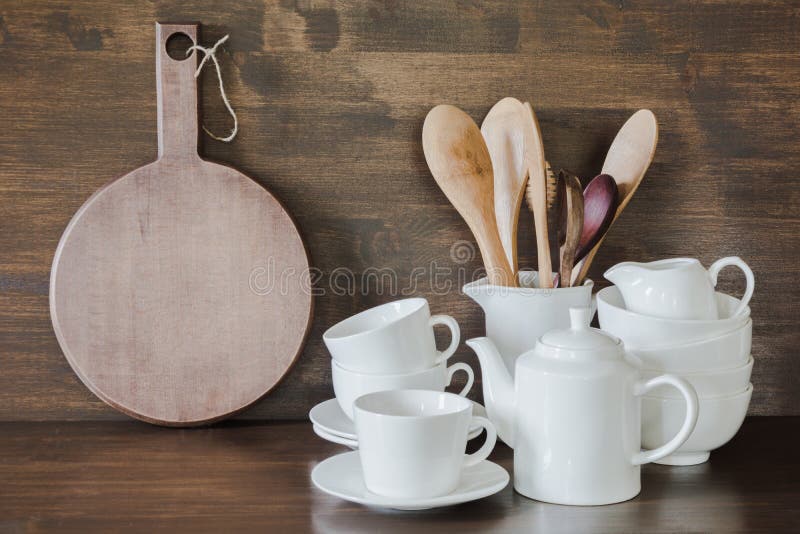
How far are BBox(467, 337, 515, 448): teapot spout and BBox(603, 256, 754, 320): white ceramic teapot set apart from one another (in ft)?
0.51

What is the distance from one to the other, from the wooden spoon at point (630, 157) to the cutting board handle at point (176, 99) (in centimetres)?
49

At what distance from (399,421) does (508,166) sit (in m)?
0.40

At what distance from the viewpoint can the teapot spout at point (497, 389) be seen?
809 millimetres

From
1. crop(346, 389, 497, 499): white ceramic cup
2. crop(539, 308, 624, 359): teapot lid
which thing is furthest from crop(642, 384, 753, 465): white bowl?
crop(346, 389, 497, 499): white ceramic cup

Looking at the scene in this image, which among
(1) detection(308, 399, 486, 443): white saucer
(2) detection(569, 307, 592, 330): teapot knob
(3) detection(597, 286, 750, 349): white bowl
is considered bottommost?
(1) detection(308, 399, 486, 443): white saucer

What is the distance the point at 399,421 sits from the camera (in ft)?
2.25

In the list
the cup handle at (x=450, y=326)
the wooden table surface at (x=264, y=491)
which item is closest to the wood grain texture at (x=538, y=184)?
the cup handle at (x=450, y=326)

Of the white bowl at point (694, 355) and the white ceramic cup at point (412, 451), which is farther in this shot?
the white bowl at point (694, 355)

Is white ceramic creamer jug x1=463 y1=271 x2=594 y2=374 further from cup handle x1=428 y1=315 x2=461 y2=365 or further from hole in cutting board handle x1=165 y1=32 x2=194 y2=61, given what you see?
hole in cutting board handle x1=165 y1=32 x2=194 y2=61

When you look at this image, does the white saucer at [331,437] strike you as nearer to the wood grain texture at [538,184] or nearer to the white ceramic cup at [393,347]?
the white ceramic cup at [393,347]

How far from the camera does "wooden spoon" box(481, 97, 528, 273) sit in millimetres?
952

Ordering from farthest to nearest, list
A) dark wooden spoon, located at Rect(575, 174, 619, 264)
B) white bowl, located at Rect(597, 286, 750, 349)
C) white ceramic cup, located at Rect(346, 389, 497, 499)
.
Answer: dark wooden spoon, located at Rect(575, 174, 619, 264) → white bowl, located at Rect(597, 286, 750, 349) → white ceramic cup, located at Rect(346, 389, 497, 499)

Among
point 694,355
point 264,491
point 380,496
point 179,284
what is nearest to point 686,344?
point 694,355

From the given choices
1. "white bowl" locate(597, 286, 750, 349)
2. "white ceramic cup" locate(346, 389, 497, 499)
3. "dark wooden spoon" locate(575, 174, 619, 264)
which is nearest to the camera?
"white ceramic cup" locate(346, 389, 497, 499)
